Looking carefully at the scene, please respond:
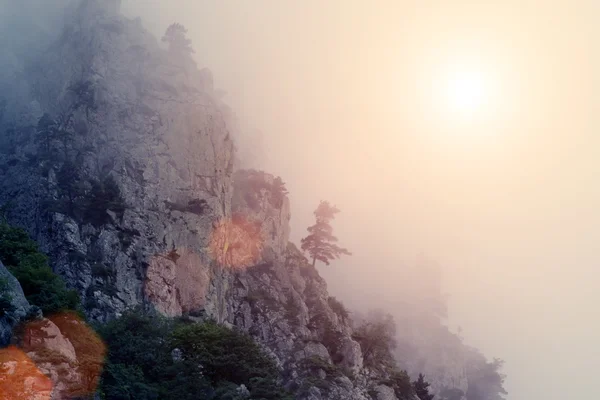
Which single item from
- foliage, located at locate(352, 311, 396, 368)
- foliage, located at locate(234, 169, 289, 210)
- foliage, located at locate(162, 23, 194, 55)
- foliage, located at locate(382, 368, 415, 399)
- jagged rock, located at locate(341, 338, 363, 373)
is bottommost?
foliage, located at locate(382, 368, 415, 399)

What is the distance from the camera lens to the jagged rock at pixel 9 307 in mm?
22998

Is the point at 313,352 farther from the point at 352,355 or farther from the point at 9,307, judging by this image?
the point at 9,307

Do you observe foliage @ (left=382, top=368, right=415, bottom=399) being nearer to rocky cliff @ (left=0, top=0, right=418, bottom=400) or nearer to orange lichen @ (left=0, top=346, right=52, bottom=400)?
rocky cliff @ (left=0, top=0, right=418, bottom=400)

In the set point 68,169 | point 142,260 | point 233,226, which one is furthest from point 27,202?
point 233,226

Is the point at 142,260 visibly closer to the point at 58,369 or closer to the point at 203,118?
the point at 203,118

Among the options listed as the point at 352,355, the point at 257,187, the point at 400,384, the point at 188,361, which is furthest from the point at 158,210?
the point at 400,384

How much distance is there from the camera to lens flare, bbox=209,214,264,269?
62719mm

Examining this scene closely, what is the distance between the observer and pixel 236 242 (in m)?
66.8

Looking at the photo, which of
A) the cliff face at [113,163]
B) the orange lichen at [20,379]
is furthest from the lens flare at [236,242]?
the orange lichen at [20,379]

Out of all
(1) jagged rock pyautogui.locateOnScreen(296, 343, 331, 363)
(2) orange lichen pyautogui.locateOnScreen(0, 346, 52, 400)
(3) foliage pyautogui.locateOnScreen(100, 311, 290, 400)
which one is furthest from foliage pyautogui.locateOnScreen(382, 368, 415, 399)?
(2) orange lichen pyautogui.locateOnScreen(0, 346, 52, 400)

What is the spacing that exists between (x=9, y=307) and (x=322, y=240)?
199ft

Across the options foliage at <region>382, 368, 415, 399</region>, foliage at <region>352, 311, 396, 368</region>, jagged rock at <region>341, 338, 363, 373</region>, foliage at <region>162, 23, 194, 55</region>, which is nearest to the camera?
foliage at <region>382, 368, 415, 399</region>

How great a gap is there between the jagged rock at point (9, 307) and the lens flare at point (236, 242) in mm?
34850

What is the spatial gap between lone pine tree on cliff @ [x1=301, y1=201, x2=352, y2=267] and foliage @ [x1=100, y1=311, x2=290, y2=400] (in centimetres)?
4273
